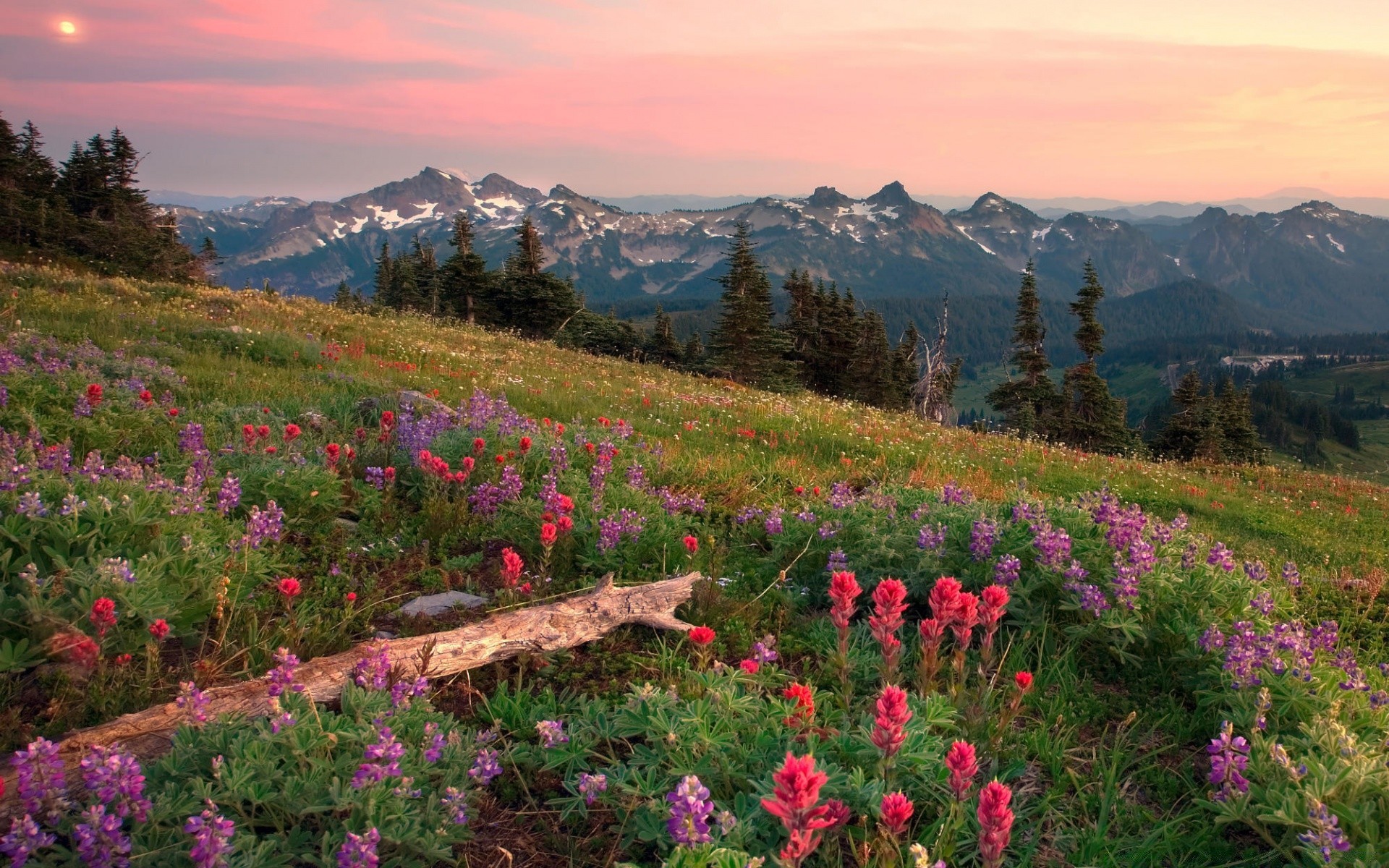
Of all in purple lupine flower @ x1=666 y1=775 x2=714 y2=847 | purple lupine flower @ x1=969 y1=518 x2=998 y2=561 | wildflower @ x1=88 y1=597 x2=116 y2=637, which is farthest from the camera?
purple lupine flower @ x1=969 y1=518 x2=998 y2=561

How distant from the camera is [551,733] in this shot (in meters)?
2.95

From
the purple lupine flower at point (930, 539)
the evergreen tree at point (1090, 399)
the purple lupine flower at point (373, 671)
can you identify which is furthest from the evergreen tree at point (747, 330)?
the purple lupine flower at point (373, 671)

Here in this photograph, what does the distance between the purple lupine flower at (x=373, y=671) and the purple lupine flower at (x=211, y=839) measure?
0.98m

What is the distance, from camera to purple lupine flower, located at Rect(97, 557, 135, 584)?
11.1 ft

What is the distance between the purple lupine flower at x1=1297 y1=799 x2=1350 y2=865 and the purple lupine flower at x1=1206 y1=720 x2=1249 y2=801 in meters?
0.24

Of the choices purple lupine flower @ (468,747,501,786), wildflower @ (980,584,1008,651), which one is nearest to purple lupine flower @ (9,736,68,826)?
purple lupine flower @ (468,747,501,786)

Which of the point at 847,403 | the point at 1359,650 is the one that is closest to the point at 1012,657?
the point at 1359,650

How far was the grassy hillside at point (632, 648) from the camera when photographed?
2633 mm

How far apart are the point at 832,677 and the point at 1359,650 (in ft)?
15.4

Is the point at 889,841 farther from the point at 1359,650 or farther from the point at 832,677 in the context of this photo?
the point at 1359,650

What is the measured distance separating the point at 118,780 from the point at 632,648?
2.59 meters

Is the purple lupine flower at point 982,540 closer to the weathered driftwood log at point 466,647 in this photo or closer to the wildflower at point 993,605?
the wildflower at point 993,605

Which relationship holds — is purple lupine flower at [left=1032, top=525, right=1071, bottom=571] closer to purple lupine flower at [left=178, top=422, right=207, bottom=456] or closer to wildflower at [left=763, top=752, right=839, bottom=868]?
wildflower at [left=763, top=752, right=839, bottom=868]

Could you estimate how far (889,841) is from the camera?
238 cm
